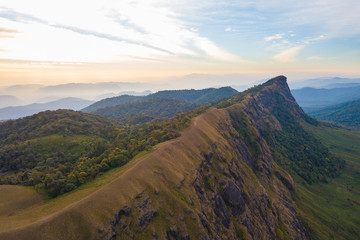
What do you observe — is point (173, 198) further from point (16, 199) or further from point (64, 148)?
point (64, 148)

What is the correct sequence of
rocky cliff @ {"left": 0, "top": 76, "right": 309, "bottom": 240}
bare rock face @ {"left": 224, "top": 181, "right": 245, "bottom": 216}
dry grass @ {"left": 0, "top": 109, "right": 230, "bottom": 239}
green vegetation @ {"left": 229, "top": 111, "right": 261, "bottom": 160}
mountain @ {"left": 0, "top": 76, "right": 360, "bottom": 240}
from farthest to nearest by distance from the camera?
green vegetation @ {"left": 229, "top": 111, "right": 261, "bottom": 160}, bare rock face @ {"left": 224, "top": 181, "right": 245, "bottom": 216}, mountain @ {"left": 0, "top": 76, "right": 360, "bottom": 240}, rocky cliff @ {"left": 0, "top": 76, "right": 309, "bottom": 240}, dry grass @ {"left": 0, "top": 109, "right": 230, "bottom": 239}

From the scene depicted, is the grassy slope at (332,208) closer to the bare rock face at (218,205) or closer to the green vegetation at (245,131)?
the bare rock face at (218,205)

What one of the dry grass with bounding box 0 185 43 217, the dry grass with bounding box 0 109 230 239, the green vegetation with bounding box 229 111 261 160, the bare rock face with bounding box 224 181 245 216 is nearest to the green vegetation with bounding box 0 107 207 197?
the dry grass with bounding box 0 185 43 217

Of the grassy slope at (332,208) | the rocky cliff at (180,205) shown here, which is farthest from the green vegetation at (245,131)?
the grassy slope at (332,208)

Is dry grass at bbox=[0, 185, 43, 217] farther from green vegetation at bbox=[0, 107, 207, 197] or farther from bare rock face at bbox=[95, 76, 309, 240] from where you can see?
bare rock face at bbox=[95, 76, 309, 240]

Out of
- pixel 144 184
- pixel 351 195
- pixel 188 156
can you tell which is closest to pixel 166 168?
pixel 144 184

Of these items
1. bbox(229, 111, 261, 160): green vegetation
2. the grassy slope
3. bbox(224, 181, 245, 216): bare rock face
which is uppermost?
bbox(229, 111, 261, 160): green vegetation
